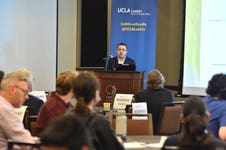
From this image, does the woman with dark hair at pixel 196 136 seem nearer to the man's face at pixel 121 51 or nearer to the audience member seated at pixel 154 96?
the audience member seated at pixel 154 96

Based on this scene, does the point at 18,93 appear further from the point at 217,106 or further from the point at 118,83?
the point at 118,83

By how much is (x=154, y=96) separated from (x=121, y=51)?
9.36 feet

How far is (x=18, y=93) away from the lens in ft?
12.2

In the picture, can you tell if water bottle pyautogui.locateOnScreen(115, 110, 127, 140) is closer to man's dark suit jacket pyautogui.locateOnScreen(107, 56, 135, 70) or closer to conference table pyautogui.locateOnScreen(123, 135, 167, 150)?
conference table pyautogui.locateOnScreen(123, 135, 167, 150)

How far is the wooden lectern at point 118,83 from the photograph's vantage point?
7.02 meters

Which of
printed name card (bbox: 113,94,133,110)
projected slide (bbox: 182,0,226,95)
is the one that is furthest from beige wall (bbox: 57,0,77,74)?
printed name card (bbox: 113,94,133,110)

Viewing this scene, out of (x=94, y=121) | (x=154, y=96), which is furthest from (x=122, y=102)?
(x=94, y=121)

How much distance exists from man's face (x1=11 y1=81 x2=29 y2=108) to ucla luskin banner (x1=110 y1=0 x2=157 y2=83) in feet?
18.1

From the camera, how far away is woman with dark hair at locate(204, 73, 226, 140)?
3951 millimetres

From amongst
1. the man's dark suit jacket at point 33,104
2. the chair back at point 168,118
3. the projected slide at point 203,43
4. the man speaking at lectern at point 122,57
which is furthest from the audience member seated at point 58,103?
the man speaking at lectern at point 122,57

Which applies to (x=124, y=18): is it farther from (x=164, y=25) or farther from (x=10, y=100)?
(x=10, y=100)

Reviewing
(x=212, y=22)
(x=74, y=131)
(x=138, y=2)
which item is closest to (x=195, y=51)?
(x=212, y=22)

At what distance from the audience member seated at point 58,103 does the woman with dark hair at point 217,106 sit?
1214 millimetres

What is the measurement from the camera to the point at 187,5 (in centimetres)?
755
